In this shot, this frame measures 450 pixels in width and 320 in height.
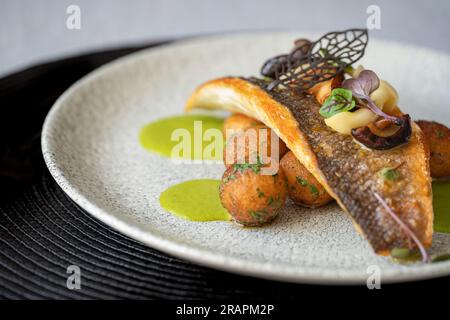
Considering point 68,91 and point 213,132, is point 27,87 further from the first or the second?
point 213,132

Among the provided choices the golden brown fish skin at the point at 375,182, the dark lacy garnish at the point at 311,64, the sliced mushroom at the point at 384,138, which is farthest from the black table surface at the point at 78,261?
the dark lacy garnish at the point at 311,64

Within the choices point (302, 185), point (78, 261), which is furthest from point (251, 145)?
point (78, 261)

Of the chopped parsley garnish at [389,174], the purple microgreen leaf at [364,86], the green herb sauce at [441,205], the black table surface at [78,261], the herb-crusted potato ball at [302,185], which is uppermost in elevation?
the purple microgreen leaf at [364,86]

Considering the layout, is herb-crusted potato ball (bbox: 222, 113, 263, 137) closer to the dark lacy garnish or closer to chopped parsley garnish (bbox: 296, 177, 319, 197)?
the dark lacy garnish

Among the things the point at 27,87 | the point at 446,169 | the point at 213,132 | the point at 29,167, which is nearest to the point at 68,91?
the point at 27,87

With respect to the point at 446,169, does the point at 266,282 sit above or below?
below

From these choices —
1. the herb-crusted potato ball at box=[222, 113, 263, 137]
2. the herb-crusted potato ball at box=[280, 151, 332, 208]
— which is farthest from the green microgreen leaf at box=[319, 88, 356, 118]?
the herb-crusted potato ball at box=[222, 113, 263, 137]

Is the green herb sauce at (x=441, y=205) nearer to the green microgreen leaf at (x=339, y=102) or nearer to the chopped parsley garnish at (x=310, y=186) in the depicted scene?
the chopped parsley garnish at (x=310, y=186)
